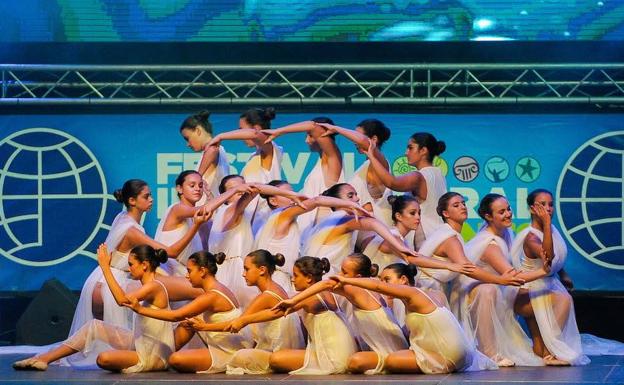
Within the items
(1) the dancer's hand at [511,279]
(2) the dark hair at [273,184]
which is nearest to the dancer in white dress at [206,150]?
(2) the dark hair at [273,184]

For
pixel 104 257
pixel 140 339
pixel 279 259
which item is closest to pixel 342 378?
pixel 279 259

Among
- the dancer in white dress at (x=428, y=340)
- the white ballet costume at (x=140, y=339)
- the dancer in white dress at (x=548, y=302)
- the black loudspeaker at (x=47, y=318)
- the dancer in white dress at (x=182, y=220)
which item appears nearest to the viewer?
the dancer in white dress at (x=428, y=340)

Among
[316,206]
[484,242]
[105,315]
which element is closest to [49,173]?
[105,315]

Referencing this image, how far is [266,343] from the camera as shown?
8.55 m

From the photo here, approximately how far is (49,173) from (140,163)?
2.20ft

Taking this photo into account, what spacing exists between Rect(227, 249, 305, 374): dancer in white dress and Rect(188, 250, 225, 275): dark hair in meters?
0.18

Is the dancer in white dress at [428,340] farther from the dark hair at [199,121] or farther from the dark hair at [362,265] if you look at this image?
the dark hair at [199,121]

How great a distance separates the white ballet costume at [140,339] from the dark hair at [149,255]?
0.39 feet

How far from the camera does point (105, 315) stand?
30.1ft

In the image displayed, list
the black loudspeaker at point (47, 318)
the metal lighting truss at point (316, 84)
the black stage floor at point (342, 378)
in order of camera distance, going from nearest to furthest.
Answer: the black stage floor at point (342, 378), the black loudspeaker at point (47, 318), the metal lighting truss at point (316, 84)

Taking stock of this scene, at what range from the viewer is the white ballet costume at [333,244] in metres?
9.04

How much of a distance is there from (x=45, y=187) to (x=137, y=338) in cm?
239

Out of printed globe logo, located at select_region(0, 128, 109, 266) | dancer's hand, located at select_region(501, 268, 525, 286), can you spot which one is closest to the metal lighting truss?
printed globe logo, located at select_region(0, 128, 109, 266)

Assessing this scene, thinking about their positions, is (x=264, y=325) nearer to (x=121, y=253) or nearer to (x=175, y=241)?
(x=175, y=241)
